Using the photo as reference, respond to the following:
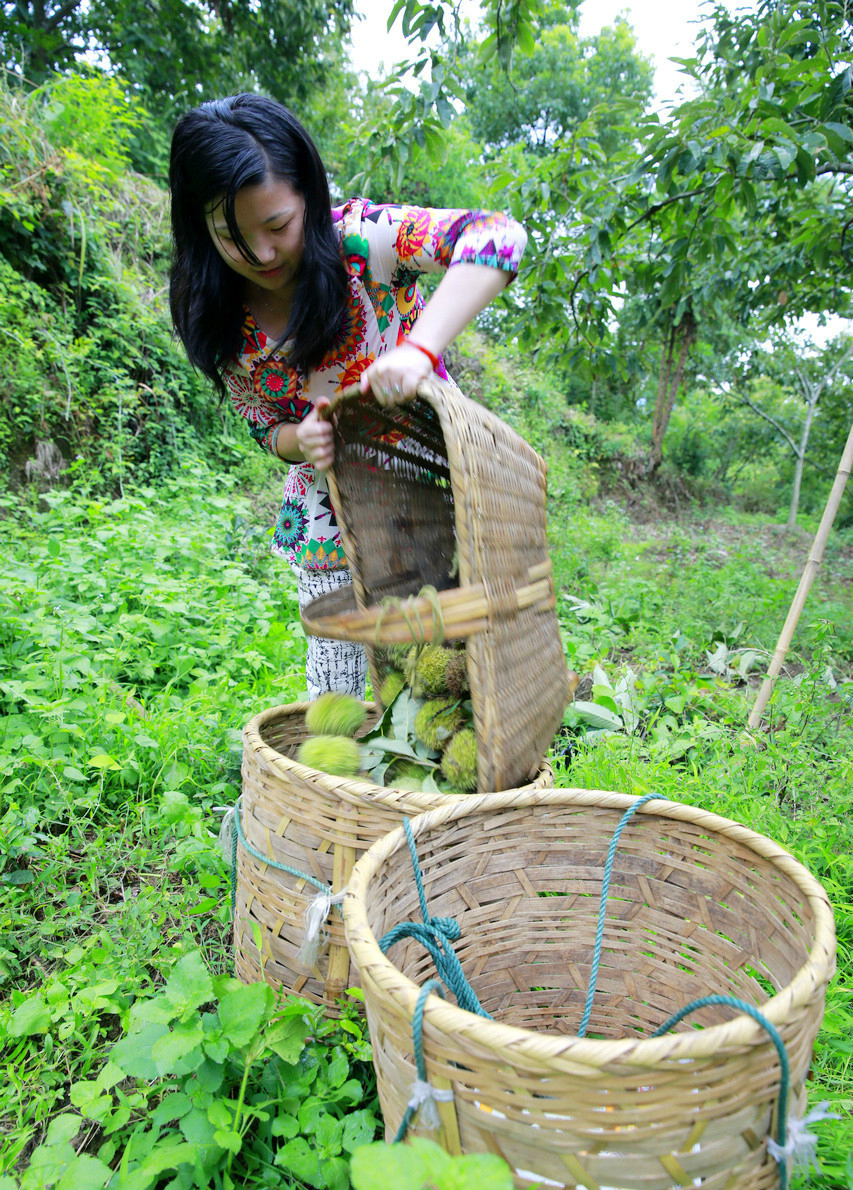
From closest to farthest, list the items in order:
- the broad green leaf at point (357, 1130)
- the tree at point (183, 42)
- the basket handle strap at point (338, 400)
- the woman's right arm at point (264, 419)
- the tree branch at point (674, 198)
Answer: the broad green leaf at point (357, 1130) → the basket handle strap at point (338, 400) → the woman's right arm at point (264, 419) → the tree branch at point (674, 198) → the tree at point (183, 42)

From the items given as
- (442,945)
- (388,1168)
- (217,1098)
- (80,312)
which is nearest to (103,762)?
(217,1098)

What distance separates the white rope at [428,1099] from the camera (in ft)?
2.10

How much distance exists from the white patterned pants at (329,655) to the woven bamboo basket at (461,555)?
0.66 ft

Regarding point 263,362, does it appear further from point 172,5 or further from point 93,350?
point 172,5

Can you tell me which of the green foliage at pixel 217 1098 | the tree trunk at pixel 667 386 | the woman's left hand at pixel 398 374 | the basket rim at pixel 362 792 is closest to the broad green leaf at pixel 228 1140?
the green foliage at pixel 217 1098

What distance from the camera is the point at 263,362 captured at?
145 centimetres

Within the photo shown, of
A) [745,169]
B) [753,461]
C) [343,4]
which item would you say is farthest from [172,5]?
[753,461]

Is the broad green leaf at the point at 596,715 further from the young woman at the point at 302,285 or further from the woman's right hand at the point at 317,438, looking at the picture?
the woman's right hand at the point at 317,438

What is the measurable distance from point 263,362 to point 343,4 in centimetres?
1088

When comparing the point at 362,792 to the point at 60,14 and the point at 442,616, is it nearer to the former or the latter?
the point at 442,616

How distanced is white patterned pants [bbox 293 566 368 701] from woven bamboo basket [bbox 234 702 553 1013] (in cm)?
39

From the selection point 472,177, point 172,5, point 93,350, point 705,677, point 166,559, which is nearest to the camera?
point 705,677

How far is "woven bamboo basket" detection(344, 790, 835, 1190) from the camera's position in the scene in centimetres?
59

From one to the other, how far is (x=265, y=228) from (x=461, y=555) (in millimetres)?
739
